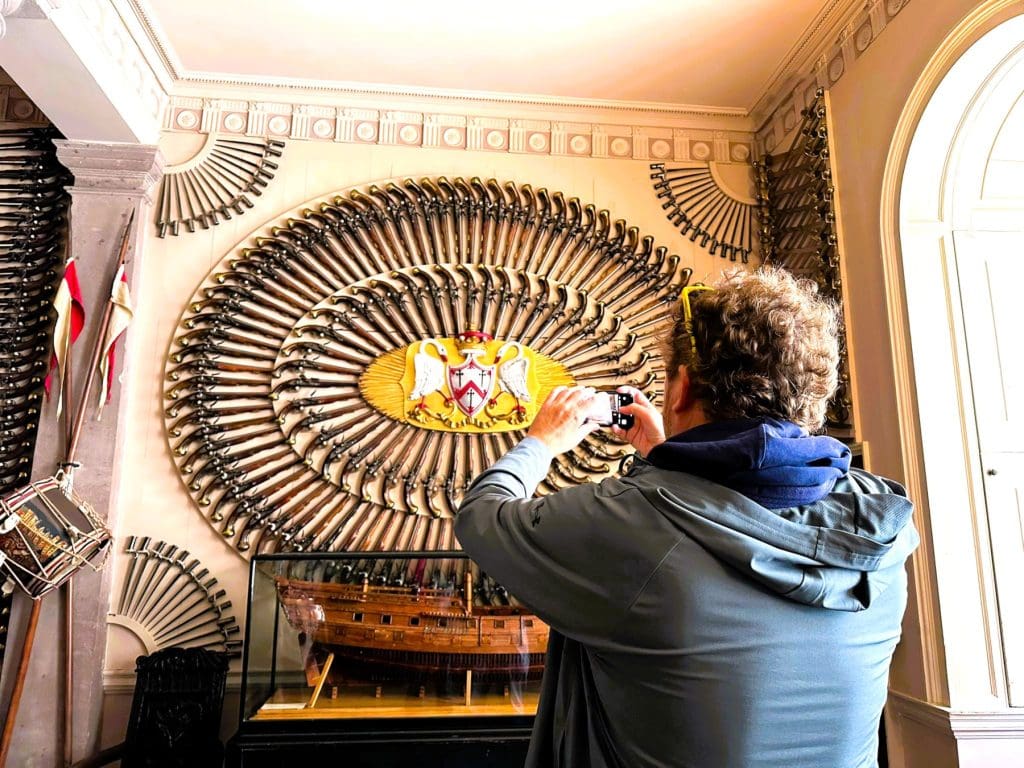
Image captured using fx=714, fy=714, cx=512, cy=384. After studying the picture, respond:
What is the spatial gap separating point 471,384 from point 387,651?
1209mm

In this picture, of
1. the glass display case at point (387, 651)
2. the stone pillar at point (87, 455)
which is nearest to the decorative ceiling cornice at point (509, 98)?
the stone pillar at point (87, 455)

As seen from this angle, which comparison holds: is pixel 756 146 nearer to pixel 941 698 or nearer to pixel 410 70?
pixel 410 70

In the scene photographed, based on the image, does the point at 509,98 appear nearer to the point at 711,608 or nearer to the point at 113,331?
the point at 113,331

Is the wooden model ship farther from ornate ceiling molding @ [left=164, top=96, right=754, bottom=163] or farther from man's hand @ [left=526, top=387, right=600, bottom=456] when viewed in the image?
ornate ceiling molding @ [left=164, top=96, right=754, bottom=163]

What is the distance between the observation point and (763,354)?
1.01 m

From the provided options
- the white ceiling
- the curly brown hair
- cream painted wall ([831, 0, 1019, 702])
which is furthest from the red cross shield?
the curly brown hair

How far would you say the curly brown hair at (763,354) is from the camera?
1.01 metres

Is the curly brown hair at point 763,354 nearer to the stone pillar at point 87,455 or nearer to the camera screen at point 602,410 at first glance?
the camera screen at point 602,410

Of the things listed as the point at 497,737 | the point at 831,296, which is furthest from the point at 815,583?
the point at 831,296

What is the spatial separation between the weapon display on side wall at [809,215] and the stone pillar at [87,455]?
9.62ft

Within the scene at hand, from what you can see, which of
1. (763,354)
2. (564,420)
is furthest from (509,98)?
(763,354)

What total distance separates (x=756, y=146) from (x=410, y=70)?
1818 millimetres

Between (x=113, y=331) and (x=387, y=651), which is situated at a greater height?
(x=113, y=331)

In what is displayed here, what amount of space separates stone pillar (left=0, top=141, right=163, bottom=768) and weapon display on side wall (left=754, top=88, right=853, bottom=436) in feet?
9.62
